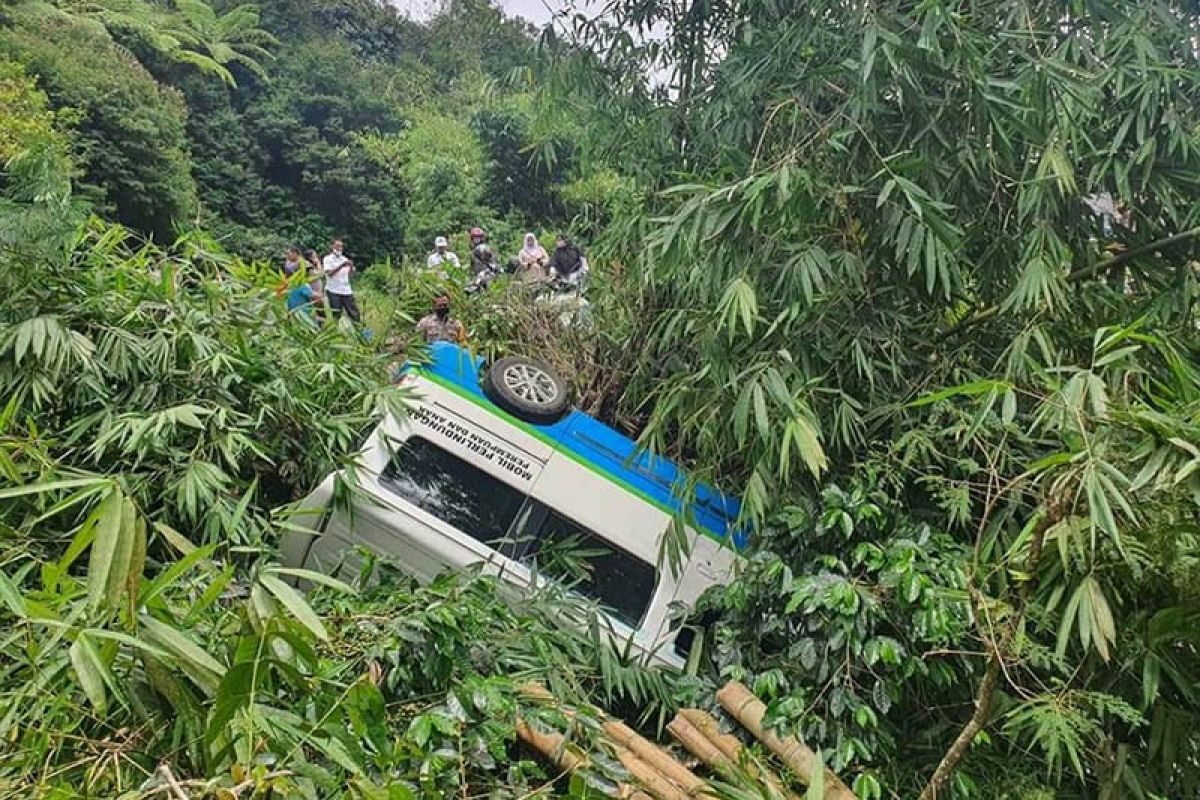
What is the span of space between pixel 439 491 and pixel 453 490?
61 millimetres

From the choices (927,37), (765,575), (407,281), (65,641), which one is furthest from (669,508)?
(407,281)

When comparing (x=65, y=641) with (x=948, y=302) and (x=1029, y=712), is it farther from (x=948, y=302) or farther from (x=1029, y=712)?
(x=948, y=302)

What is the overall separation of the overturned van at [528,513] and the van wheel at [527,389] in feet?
0.05

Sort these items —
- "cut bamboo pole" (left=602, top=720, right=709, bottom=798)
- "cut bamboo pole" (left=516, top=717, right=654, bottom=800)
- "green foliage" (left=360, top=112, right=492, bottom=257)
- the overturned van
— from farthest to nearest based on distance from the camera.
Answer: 1. "green foliage" (left=360, top=112, right=492, bottom=257)
2. the overturned van
3. "cut bamboo pole" (left=602, top=720, right=709, bottom=798)
4. "cut bamboo pole" (left=516, top=717, right=654, bottom=800)

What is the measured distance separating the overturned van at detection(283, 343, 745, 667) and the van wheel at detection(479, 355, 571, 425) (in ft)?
0.05

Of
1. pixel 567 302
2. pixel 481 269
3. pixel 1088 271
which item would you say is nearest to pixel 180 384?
pixel 567 302

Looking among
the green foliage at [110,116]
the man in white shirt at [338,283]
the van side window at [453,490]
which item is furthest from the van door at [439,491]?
the green foliage at [110,116]

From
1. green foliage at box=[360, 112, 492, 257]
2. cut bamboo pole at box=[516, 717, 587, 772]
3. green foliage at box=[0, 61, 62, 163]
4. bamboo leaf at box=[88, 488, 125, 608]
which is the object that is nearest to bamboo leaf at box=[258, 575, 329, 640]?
bamboo leaf at box=[88, 488, 125, 608]

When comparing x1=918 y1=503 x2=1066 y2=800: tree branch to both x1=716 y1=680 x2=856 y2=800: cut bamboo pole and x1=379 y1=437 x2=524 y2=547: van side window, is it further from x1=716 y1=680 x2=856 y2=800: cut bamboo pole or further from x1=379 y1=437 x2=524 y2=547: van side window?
x1=379 y1=437 x2=524 y2=547: van side window

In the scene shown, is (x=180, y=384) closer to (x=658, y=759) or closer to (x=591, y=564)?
(x=591, y=564)

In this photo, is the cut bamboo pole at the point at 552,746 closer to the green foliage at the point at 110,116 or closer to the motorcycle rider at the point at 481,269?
the motorcycle rider at the point at 481,269

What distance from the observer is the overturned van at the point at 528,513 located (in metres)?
3.39

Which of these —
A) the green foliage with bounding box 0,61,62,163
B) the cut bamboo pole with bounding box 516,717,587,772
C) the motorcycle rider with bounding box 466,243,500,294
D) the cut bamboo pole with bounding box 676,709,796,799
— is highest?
the motorcycle rider with bounding box 466,243,500,294

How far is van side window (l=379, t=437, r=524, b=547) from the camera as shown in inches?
139
